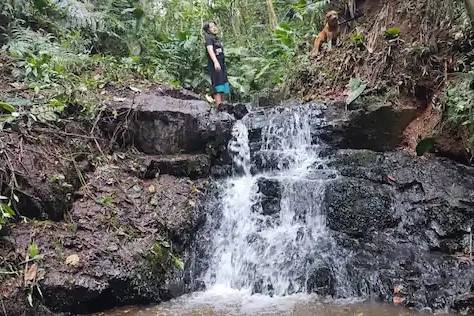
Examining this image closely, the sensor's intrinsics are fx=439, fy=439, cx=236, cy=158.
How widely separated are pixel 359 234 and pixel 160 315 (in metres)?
2.50

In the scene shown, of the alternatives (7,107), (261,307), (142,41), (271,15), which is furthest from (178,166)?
(271,15)

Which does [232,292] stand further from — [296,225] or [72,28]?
[72,28]

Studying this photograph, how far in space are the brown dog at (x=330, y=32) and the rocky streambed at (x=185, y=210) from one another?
2227mm

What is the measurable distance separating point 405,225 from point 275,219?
1596 mm

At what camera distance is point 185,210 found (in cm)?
562

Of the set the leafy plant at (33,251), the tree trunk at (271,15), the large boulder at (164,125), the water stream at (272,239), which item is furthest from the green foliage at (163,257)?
the tree trunk at (271,15)

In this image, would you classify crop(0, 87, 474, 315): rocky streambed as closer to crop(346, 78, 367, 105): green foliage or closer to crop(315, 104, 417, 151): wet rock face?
crop(315, 104, 417, 151): wet rock face

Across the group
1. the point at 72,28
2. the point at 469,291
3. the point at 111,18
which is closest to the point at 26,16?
the point at 72,28

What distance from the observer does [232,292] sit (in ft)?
16.2

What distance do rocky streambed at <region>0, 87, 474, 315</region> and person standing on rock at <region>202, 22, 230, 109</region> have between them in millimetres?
1033

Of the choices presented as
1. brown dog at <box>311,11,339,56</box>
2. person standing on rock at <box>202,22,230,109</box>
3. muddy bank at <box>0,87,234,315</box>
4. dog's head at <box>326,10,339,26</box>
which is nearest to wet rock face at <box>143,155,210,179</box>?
muddy bank at <box>0,87,234,315</box>

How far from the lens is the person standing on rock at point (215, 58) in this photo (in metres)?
7.50

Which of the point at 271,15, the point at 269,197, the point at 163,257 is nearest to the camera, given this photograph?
the point at 163,257

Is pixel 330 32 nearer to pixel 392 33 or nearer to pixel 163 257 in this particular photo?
pixel 392 33
